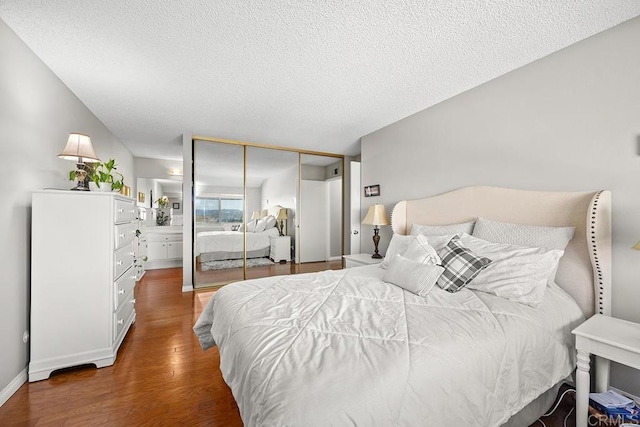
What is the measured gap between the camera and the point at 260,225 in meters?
4.79

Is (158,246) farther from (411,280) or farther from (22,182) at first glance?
(411,280)

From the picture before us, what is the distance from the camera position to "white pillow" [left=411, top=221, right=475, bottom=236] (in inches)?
99.4

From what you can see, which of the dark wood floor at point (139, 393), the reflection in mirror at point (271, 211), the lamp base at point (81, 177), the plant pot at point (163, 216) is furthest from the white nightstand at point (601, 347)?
the plant pot at point (163, 216)

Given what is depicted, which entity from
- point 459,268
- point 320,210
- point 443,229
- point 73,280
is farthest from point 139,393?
point 320,210

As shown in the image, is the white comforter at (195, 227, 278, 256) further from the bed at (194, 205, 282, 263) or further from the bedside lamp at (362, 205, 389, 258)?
the bedside lamp at (362, 205, 389, 258)

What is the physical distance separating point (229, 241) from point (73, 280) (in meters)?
2.65

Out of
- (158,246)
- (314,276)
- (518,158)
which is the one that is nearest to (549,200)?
(518,158)

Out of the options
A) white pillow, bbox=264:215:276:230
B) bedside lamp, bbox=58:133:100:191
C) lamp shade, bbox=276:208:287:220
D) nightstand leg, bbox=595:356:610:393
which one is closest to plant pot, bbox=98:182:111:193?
bedside lamp, bbox=58:133:100:191

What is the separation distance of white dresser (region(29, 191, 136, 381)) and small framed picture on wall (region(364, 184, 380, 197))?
121 inches

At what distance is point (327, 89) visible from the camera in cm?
271

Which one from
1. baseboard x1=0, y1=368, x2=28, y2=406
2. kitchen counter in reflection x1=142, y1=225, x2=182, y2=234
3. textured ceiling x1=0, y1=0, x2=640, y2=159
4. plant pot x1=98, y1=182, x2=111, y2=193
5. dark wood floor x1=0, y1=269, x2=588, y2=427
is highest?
Result: textured ceiling x1=0, y1=0, x2=640, y2=159

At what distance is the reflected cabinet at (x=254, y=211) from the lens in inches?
175

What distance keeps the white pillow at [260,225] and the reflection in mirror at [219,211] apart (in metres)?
0.25

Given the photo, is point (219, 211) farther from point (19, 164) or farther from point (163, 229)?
point (19, 164)
